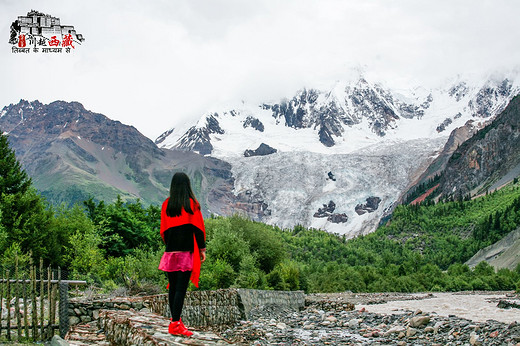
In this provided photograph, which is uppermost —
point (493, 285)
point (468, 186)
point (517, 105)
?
point (517, 105)

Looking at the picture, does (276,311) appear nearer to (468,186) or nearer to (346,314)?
(346,314)

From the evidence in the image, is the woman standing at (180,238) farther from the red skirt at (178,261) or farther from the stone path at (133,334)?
the stone path at (133,334)

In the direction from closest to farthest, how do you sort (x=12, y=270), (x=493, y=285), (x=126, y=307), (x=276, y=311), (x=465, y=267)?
(x=126, y=307)
(x=12, y=270)
(x=276, y=311)
(x=493, y=285)
(x=465, y=267)

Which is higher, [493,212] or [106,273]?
[493,212]

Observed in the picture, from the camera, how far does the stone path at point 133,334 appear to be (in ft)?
24.8

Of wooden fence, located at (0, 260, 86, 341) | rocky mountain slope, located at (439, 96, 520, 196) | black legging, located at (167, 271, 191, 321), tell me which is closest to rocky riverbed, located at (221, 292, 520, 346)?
wooden fence, located at (0, 260, 86, 341)

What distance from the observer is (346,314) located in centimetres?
2614

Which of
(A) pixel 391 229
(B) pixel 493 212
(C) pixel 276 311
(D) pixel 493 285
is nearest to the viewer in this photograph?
(C) pixel 276 311

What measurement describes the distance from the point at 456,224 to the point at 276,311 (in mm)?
113114

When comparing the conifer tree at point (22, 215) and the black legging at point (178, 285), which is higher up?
the conifer tree at point (22, 215)

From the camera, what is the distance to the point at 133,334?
8.19 meters

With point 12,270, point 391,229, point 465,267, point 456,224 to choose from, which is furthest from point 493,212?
point 12,270

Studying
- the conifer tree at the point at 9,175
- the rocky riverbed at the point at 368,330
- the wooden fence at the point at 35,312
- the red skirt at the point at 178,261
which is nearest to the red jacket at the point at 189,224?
the red skirt at the point at 178,261

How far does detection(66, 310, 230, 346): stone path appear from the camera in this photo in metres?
7.55
